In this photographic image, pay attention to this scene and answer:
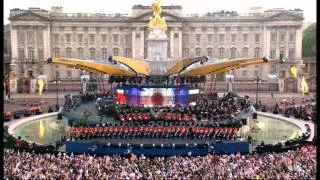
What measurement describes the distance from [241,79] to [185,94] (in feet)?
171

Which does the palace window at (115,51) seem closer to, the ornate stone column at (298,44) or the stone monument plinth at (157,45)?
the ornate stone column at (298,44)

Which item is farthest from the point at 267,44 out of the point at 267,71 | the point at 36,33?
the point at 36,33

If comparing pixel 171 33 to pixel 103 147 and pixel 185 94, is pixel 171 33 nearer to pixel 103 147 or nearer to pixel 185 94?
pixel 185 94

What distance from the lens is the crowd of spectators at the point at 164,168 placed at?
886 inches

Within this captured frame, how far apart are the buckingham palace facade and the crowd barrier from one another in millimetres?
69563

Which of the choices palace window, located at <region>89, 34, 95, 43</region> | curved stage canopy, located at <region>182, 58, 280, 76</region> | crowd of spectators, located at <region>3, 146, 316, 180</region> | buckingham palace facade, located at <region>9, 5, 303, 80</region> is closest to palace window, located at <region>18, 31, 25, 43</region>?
buckingham palace facade, located at <region>9, 5, 303, 80</region>

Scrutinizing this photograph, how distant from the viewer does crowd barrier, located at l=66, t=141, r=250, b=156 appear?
31.9 meters

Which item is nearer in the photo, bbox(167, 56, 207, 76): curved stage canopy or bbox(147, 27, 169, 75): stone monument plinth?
bbox(167, 56, 207, 76): curved stage canopy

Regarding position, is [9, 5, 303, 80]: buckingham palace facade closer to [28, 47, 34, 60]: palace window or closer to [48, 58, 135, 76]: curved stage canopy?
[28, 47, 34, 60]: palace window

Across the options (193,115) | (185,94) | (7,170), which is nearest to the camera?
(7,170)

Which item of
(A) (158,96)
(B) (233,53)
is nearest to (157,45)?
(A) (158,96)

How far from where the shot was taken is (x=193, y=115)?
38.7 metres

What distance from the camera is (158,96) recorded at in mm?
46812

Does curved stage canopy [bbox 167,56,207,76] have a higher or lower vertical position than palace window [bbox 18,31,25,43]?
lower
